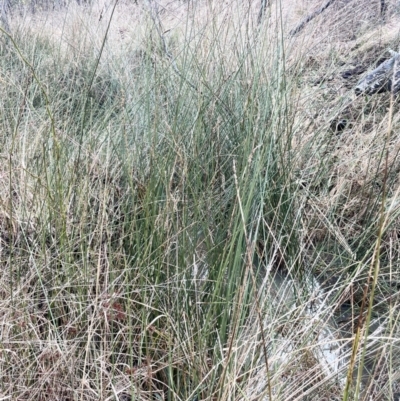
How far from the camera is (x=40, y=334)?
0.97 metres

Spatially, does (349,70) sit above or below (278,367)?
above

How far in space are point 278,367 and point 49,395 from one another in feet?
1.39

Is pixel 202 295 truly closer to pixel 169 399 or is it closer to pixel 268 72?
pixel 169 399

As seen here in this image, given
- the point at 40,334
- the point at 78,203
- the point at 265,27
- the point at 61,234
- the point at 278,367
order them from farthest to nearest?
the point at 265,27 < the point at 78,203 < the point at 61,234 < the point at 40,334 < the point at 278,367

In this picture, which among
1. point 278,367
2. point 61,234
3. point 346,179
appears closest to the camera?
point 278,367

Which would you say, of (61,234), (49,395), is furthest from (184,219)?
(49,395)

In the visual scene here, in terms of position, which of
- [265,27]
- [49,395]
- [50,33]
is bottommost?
[49,395]

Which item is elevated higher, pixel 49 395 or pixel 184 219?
pixel 184 219

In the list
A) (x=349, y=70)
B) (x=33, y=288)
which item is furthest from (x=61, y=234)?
(x=349, y=70)

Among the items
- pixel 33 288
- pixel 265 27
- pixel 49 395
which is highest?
pixel 265 27

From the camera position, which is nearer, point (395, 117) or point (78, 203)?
point (78, 203)

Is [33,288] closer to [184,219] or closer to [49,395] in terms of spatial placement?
[49,395]

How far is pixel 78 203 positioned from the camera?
121 cm

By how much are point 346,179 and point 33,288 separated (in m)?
1.02
